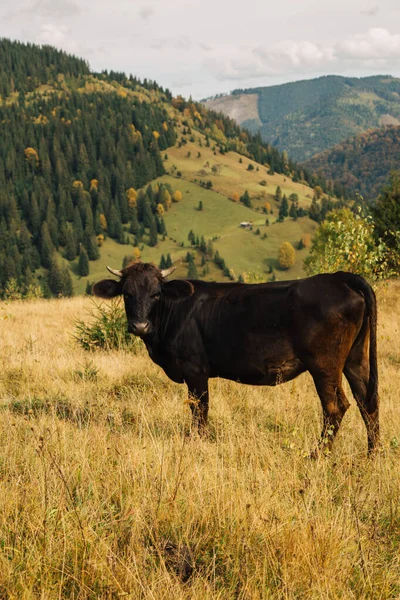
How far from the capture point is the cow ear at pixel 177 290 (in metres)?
7.14

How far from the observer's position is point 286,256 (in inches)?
7564

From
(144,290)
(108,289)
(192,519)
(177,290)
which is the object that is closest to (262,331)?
(177,290)

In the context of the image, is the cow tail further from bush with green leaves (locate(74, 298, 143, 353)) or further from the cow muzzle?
bush with green leaves (locate(74, 298, 143, 353))

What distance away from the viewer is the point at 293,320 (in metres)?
6.20

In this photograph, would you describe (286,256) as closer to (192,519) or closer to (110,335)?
(110,335)

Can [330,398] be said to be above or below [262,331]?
below

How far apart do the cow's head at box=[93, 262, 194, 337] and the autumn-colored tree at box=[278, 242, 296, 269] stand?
619 feet

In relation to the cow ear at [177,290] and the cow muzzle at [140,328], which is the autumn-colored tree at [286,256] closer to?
the cow ear at [177,290]

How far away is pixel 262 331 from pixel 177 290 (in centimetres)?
150

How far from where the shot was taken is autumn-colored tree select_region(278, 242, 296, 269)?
192 m

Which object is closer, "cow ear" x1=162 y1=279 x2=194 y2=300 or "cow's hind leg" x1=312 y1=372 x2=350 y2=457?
"cow's hind leg" x1=312 y1=372 x2=350 y2=457

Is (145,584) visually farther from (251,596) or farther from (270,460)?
(270,460)

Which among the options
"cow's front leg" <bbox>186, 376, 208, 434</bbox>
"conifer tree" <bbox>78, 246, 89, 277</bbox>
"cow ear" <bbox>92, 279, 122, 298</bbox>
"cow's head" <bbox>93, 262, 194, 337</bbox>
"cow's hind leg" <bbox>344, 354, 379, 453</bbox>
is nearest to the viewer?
"cow's hind leg" <bbox>344, 354, 379, 453</bbox>

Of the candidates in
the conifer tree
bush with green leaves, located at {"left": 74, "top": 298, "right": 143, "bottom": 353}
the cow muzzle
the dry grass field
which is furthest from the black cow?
the conifer tree
